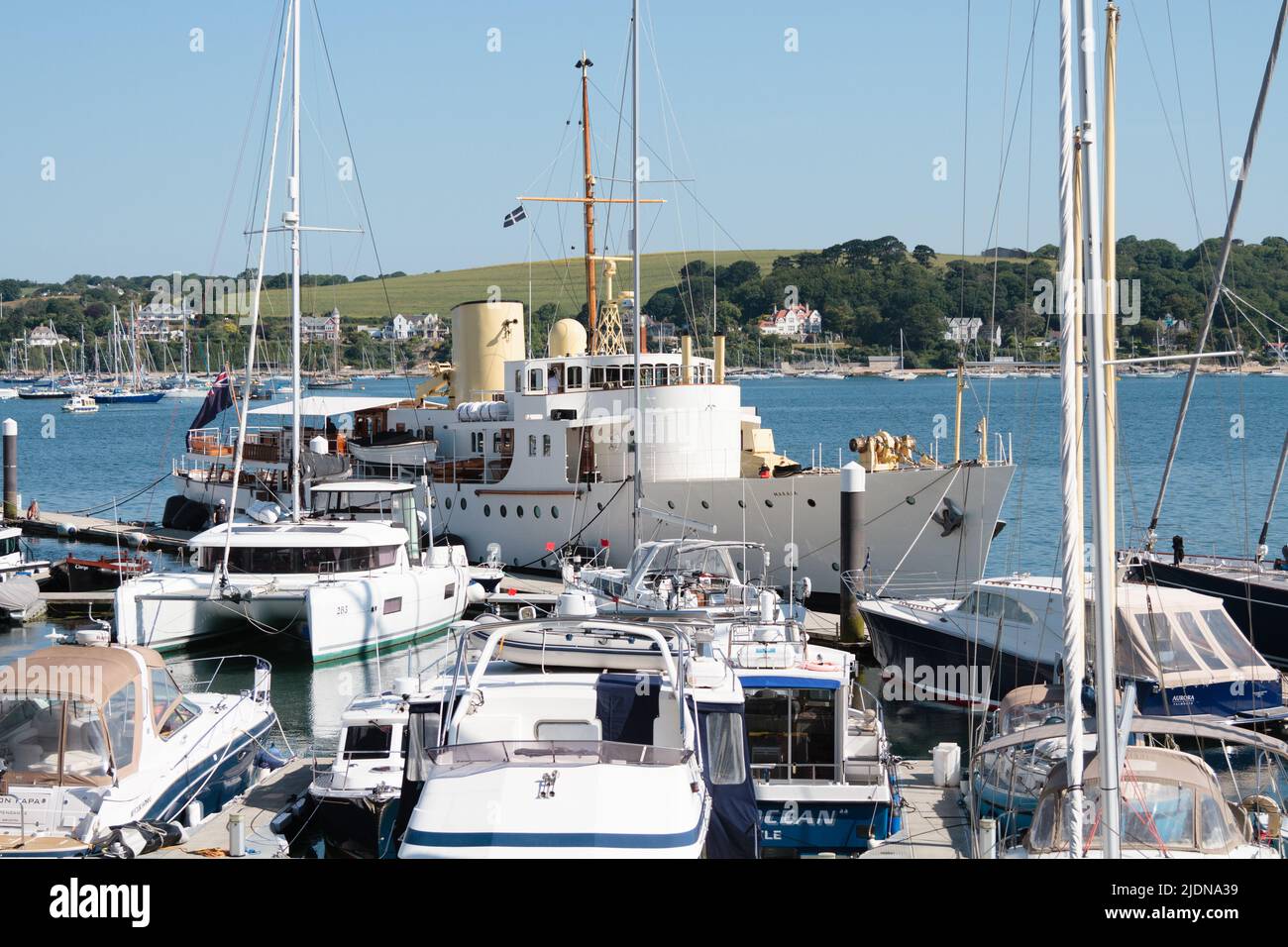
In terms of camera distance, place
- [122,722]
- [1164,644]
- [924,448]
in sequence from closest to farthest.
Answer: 1. [122,722]
2. [1164,644]
3. [924,448]

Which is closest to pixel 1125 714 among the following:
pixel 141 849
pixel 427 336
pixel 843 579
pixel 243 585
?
pixel 141 849

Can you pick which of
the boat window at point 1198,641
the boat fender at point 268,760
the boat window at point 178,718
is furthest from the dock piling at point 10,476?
the boat window at point 1198,641

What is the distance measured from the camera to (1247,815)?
37.1ft

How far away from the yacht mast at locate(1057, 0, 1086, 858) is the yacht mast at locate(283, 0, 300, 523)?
19.8 m

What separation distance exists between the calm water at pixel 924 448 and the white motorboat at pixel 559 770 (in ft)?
23.5

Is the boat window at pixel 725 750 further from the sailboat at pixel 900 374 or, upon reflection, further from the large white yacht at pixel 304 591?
the sailboat at pixel 900 374

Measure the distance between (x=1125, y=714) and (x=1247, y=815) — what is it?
2.49 m

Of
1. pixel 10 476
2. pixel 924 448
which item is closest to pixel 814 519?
pixel 10 476

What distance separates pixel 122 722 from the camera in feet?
43.0

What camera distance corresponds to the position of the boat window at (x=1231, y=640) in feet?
58.1

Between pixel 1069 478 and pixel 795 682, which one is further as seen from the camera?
pixel 795 682

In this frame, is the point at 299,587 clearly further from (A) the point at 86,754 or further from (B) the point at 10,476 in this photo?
(B) the point at 10,476

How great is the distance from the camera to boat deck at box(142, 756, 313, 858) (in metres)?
12.2

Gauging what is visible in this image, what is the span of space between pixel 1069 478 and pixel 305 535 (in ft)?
61.5
